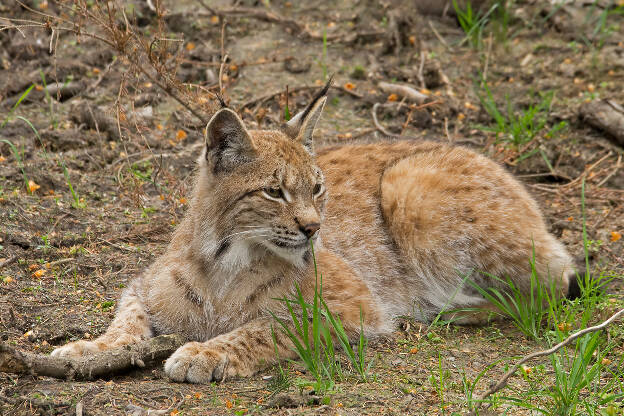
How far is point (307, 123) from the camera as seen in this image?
451 centimetres

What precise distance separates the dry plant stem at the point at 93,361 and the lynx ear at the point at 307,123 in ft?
4.48

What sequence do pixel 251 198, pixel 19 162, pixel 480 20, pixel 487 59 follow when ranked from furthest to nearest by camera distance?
pixel 480 20 < pixel 487 59 < pixel 19 162 < pixel 251 198

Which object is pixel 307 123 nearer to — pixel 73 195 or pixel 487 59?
pixel 73 195

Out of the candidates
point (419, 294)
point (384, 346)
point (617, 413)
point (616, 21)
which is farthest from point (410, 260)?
point (616, 21)

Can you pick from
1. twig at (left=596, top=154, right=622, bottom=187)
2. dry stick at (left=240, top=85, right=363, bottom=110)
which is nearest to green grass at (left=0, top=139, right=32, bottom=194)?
dry stick at (left=240, top=85, right=363, bottom=110)

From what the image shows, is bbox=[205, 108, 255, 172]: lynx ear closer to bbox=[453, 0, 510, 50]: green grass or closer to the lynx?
the lynx

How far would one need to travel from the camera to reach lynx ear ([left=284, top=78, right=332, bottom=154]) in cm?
447

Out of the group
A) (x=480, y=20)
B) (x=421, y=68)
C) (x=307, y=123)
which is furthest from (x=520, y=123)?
(x=307, y=123)

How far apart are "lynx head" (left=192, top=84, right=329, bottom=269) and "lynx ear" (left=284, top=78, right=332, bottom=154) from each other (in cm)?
18

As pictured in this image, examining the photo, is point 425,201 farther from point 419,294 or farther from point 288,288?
point 288,288

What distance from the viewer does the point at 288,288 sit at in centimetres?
439

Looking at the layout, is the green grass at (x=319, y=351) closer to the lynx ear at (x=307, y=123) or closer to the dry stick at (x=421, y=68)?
the lynx ear at (x=307, y=123)

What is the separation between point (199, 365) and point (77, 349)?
664mm

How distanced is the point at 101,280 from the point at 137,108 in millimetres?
2596
